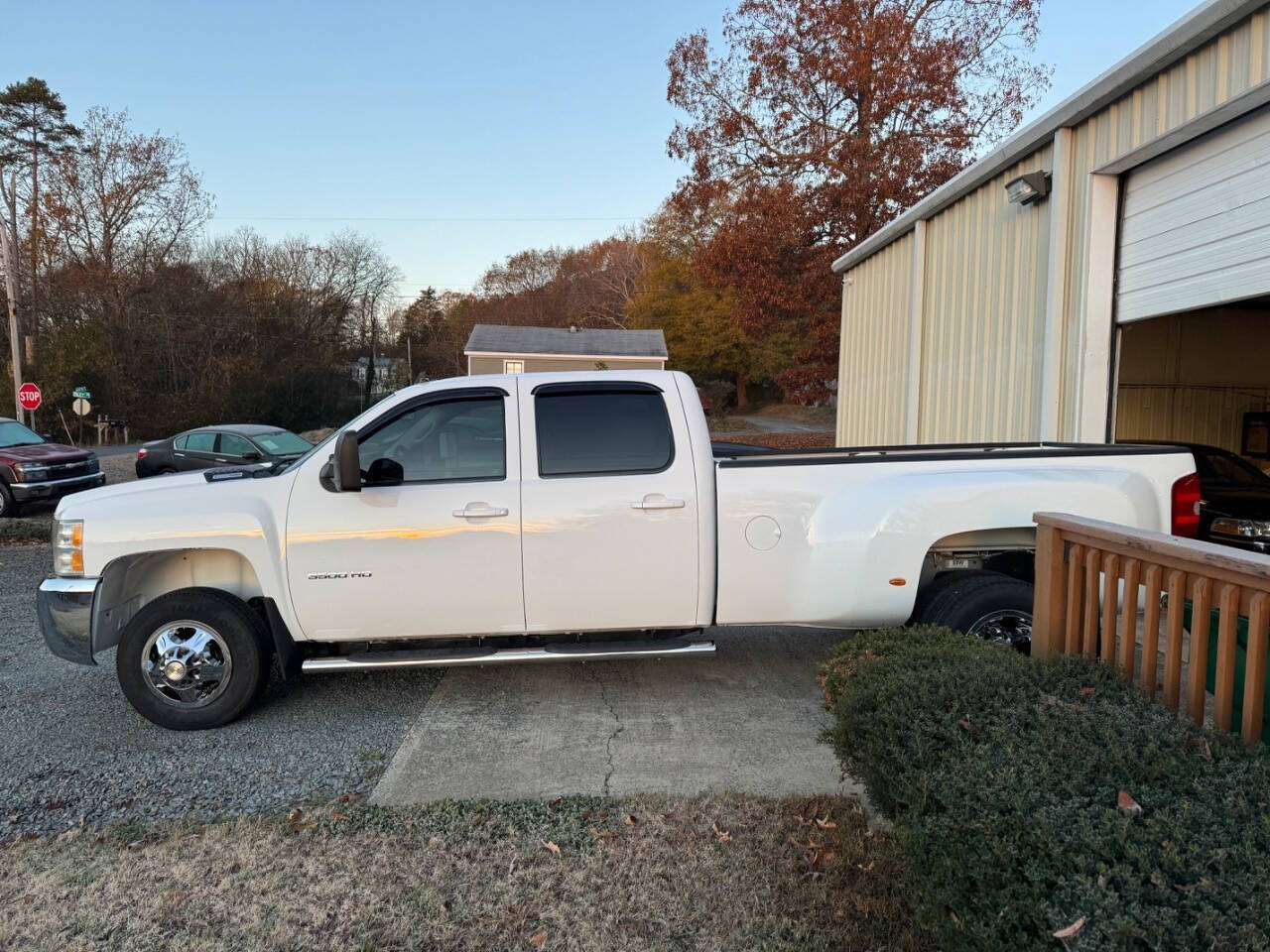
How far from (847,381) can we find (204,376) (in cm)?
3651

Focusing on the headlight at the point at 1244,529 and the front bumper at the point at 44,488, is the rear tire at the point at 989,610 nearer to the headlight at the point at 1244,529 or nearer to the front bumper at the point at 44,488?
the headlight at the point at 1244,529

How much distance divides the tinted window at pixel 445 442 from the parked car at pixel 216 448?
1177 centimetres

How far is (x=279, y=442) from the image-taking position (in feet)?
53.4

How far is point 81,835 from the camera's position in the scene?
349cm

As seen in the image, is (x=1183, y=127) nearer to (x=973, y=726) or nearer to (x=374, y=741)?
(x=973, y=726)

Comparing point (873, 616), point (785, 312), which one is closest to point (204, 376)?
point (785, 312)

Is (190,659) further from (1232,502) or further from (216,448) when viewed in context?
(216,448)

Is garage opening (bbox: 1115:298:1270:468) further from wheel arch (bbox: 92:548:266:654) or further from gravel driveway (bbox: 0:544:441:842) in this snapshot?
wheel arch (bbox: 92:548:266:654)

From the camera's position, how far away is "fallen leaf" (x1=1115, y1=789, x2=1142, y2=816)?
6.93ft

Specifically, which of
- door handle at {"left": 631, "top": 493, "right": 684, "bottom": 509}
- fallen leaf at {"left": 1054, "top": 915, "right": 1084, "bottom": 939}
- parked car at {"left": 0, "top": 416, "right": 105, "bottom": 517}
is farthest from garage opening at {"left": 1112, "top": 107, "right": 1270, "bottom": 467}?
parked car at {"left": 0, "top": 416, "right": 105, "bottom": 517}

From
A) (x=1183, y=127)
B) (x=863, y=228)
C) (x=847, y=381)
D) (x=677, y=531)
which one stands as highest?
(x=863, y=228)

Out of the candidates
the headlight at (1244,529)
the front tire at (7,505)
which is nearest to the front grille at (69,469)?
the front tire at (7,505)

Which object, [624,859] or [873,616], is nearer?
[624,859]

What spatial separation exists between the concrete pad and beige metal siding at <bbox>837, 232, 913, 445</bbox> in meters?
7.01
